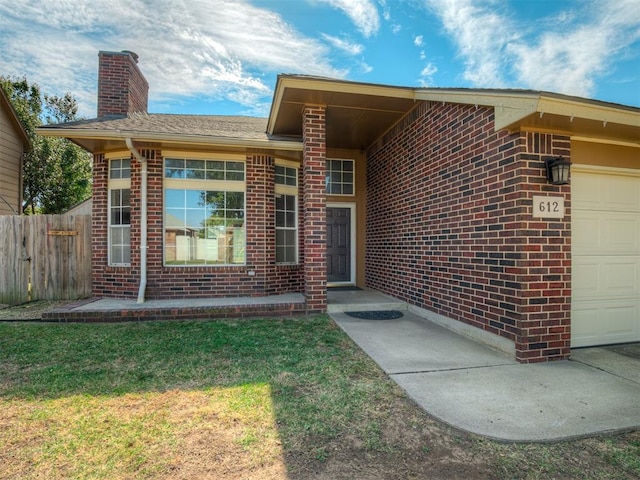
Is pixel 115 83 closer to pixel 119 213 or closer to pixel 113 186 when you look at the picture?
pixel 113 186

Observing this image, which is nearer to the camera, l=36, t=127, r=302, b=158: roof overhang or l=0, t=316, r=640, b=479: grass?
l=0, t=316, r=640, b=479: grass

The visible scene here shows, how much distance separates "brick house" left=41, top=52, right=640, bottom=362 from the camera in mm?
3596

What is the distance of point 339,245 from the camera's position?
8.34m

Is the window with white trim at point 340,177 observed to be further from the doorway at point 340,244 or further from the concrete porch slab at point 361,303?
the concrete porch slab at point 361,303

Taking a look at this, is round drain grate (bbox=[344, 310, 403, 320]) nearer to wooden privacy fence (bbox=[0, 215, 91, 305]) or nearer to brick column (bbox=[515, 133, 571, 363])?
brick column (bbox=[515, 133, 571, 363])

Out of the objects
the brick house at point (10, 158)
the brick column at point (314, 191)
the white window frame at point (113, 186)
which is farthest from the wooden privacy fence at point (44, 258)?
the brick column at point (314, 191)

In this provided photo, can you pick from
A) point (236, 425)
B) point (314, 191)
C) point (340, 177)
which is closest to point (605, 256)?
point (314, 191)

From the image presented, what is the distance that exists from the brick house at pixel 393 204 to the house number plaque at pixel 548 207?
17 mm

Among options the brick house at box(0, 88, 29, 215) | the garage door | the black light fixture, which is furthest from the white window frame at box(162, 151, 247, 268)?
the brick house at box(0, 88, 29, 215)

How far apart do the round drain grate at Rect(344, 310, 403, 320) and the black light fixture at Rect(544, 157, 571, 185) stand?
303cm

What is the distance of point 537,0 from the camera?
5957 millimetres

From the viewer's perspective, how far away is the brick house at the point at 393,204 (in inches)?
142

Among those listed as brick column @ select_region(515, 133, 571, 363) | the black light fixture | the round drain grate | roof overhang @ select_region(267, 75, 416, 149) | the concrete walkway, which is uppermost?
roof overhang @ select_region(267, 75, 416, 149)

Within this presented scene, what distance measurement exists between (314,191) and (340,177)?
300 cm
